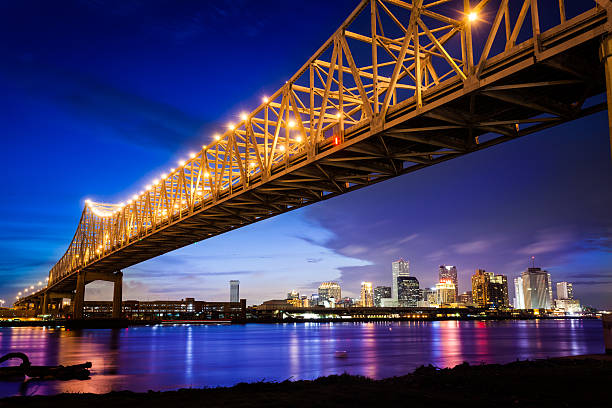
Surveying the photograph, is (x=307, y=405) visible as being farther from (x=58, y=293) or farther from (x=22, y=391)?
(x=58, y=293)

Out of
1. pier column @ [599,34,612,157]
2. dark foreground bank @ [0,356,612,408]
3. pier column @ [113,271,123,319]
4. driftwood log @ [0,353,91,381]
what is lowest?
driftwood log @ [0,353,91,381]

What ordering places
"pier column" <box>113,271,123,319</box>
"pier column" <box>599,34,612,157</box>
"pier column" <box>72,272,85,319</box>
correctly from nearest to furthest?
"pier column" <box>599,34,612,157</box>
"pier column" <box>72,272,85,319</box>
"pier column" <box>113,271,123,319</box>

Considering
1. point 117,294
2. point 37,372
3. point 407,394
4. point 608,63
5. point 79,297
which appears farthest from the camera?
point 117,294

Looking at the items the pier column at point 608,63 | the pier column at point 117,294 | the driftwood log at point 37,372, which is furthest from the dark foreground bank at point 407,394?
the pier column at point 117,294

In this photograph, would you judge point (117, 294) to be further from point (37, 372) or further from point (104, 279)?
point (37, 372)

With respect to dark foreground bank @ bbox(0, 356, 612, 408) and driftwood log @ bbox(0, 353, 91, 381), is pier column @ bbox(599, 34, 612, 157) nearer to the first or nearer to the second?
dark foreground bank @ bbox(0, 356, 612, 408)

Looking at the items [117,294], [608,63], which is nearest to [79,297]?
[117,294]

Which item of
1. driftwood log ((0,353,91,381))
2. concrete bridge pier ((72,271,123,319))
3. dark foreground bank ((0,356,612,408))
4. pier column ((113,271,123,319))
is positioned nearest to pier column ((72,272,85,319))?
concrete bridge pier ((72,271,123,319))

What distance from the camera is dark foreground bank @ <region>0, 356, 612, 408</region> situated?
13602mm

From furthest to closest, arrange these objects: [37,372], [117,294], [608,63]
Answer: [117,294]
[37,372]
[608,63]

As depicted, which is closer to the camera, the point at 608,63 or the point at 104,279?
the point at 608,63

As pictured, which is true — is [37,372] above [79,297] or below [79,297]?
below

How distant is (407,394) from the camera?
48.4 ft

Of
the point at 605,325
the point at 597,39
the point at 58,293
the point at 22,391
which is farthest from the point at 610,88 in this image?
the point at 58,293
